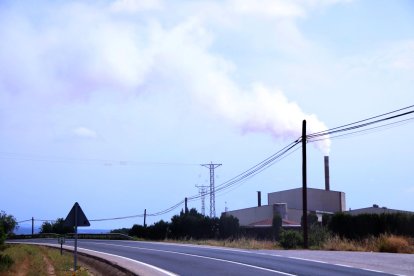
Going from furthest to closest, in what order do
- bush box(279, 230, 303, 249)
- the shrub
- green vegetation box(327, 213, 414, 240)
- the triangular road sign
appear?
green vegetation box(327, 213, 414, 240)
bush box(279, 230, 303, 249)
the shrub
the triangular road sign

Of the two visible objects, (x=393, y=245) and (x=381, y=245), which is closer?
(x=393, y=245)

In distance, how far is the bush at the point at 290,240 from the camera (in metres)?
34.7

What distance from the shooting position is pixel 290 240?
34906 millimetres

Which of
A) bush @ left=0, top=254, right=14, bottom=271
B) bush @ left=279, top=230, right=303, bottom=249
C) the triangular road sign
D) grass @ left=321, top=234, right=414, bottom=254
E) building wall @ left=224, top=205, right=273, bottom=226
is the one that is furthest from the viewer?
building wall @ left=224, top=205, right=273, bottom=226

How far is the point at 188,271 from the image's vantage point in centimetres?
1794

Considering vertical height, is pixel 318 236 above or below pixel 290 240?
above

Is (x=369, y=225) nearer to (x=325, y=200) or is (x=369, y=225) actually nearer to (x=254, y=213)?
(x=325, y=200)

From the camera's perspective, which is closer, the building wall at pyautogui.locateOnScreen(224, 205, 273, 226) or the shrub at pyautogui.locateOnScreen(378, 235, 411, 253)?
the shrub at pyautogui.locateOnScreen(378, 235, 411, 253)

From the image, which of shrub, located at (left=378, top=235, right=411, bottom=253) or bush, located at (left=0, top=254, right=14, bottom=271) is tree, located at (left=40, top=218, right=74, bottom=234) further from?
shrub, located at (left=378, top=235, right=411, bottom=253)

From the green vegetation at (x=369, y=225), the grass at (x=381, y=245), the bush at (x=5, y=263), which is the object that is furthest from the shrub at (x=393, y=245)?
the bush at (x=5, y=263)

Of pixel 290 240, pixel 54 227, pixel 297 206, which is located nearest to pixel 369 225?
pixel 290 240

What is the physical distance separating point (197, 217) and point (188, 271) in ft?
144

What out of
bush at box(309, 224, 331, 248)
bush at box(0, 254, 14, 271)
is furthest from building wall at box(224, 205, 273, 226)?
bush at box(0, 254, 14, 271)

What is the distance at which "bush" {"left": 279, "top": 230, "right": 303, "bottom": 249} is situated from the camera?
34.7 m
